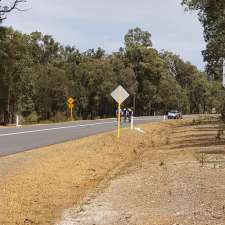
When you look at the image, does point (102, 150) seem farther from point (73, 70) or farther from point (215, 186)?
point (73, 70)

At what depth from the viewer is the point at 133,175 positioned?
1666 cm

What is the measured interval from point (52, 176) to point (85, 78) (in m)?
83.4

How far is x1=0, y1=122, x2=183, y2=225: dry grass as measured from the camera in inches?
484

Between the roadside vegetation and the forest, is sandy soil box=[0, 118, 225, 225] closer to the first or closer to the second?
the forest

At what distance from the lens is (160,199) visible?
1235 cm

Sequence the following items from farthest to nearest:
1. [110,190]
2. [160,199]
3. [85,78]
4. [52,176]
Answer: [85,78], [52,176], [110,190], [160,199]

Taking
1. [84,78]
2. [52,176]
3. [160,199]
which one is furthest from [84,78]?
[160,199]

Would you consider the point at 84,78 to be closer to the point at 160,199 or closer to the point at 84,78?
the point at 84,78

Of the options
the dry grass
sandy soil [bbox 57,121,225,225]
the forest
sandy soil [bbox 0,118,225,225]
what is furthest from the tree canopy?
sandy soil [bbox 57,121,225,225]

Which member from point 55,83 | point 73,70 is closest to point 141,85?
point 73,70

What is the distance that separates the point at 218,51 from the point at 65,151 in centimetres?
928

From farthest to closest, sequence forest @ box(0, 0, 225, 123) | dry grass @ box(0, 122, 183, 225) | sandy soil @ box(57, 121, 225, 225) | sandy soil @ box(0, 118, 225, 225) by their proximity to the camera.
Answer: forest @ box(0, 0, 225, 123) < dry grass @ box(0, 122, 183, 225) < sandy soil @ box(0, 118, 225, 225) < sandy soil @ box(57, 121, 225, 225)

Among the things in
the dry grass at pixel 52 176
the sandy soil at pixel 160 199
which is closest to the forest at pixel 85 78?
the dry grass at pixel 52 176

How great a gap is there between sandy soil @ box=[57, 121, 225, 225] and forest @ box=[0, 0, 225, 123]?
20153 mm
